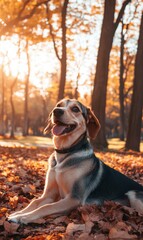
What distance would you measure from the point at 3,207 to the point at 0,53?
31730 mm

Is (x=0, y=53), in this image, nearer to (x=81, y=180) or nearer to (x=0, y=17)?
(x=0, y=17)

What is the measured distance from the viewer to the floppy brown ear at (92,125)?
5738mm

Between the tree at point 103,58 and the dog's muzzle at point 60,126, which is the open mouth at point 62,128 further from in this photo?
the tree at point 103,58

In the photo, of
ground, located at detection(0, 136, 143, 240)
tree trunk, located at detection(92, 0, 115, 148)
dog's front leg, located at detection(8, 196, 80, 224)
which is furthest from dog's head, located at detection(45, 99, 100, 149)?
tree trunk, located at detection(92, 0, 115, 148)

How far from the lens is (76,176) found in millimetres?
5109

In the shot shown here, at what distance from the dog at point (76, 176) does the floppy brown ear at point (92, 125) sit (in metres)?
0.16

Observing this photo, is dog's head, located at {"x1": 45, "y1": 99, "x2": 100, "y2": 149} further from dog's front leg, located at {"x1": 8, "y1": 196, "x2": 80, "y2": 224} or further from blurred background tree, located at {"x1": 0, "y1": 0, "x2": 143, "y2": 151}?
blurred background tree, located at {"x1": 0, "y1": 0, "x2": 143, "y2": 151}

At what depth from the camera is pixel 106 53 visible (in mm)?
17438

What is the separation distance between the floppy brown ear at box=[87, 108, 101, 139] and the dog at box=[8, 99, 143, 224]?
0.53 feet

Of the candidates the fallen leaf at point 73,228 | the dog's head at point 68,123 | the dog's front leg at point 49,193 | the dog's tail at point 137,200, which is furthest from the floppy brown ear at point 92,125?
the fallen leaf at point 73,228

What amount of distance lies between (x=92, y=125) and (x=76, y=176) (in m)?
1.05

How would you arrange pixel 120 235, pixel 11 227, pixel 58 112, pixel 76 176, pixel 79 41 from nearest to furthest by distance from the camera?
pixel 120 235 < pixel 11 227 < pixel 76 176 < pixel 58 112 < pixel 79 41

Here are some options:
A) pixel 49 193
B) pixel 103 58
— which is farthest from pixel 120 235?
pixel 103 58

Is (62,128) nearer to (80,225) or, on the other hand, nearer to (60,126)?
(60,126)
